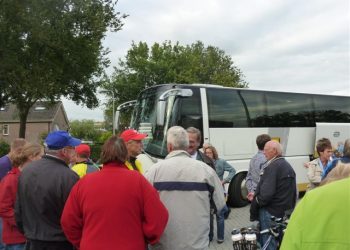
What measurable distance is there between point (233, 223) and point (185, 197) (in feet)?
22.9

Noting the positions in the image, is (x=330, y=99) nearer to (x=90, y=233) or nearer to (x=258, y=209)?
(x=258, y=209)

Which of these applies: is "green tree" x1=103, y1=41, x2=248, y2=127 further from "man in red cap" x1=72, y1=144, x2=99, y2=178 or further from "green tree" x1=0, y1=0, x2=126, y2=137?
"man in red cap" x1=72, y1=144, x2=99, y2=178

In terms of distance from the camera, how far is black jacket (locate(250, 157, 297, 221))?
16.9 feet

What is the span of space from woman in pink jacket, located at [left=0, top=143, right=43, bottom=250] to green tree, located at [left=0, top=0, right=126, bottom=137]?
1761 cm

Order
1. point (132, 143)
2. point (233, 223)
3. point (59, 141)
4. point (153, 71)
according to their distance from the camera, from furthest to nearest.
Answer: point (153, 71), point (233, 223), point (132, 143), point (59, 141)

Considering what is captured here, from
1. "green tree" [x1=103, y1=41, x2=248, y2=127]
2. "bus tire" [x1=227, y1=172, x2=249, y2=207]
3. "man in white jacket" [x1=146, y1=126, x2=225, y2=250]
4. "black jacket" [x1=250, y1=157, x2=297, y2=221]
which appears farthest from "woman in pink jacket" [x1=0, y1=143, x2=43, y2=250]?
"green tree" [x1=103, y1=41, x2=248, y2=127]

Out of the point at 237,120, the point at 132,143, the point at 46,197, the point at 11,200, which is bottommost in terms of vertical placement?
the point at 11,200

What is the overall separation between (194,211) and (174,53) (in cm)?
4187

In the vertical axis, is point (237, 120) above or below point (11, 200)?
above

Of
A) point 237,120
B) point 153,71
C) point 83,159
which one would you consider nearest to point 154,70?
point 153,71

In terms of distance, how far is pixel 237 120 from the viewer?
1338 centimetres

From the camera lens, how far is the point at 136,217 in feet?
10.6

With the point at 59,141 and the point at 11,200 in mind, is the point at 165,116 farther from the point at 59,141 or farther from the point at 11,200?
the point at 59,141

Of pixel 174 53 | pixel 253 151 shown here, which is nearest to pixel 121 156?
pixel 253 151
